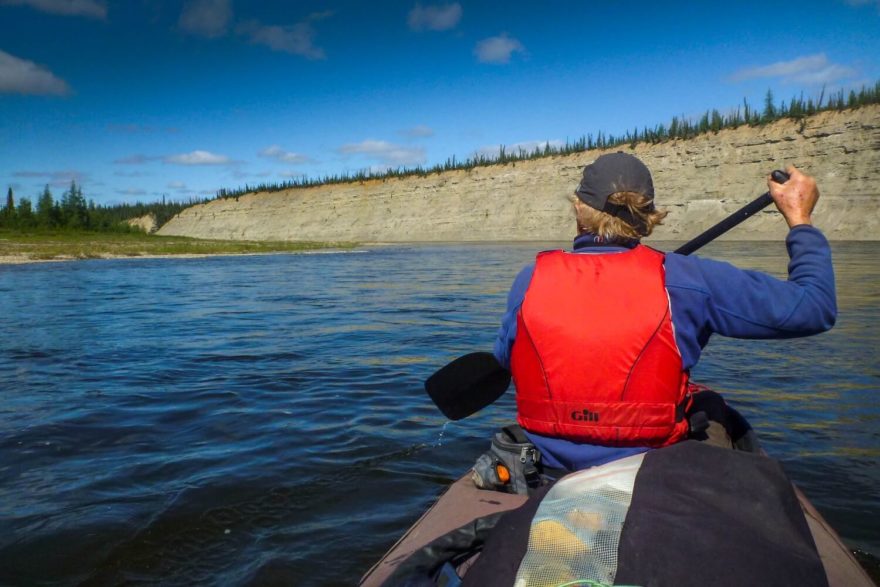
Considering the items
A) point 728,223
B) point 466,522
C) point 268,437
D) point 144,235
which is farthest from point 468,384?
point 144,235

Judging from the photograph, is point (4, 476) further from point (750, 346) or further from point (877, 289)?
point (877, 289)

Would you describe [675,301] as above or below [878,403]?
above

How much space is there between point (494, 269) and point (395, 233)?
4803cm

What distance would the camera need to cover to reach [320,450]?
16.4 ft

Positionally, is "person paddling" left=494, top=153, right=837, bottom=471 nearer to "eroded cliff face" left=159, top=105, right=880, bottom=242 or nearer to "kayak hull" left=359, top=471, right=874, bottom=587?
"kayak hull" left=359, top=471, right=874, bottom=587

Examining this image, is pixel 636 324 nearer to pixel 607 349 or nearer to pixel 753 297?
pixel 607 349

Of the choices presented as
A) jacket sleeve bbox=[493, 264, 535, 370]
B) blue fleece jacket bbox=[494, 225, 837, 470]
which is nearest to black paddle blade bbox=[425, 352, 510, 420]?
jacket sleeve bbox=[493, 264, 535, 370]

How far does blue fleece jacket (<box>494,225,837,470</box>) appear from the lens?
2.16 m

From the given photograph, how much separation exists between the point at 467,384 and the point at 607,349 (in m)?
1.30

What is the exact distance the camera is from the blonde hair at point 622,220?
7.93ft

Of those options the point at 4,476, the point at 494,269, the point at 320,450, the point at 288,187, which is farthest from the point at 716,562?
the point at 288,187

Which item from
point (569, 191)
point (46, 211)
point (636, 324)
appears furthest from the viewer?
point (46, 211)

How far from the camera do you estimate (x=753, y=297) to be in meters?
2.17

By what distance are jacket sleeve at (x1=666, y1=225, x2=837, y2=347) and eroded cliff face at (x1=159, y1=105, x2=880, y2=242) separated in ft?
91.1
